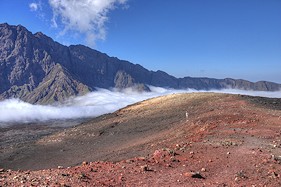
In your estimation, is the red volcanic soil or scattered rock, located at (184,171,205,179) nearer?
the red volcanic soil

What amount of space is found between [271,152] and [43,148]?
110ft

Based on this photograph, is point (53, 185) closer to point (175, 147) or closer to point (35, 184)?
point (35, 184)

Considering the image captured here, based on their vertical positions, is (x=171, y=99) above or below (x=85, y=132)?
above

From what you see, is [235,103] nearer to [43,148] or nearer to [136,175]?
[43,148]

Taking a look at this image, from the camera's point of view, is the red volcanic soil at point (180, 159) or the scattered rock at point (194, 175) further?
the scattered rock at point (194, 175)

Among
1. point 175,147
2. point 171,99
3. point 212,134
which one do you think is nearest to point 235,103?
point 171,99

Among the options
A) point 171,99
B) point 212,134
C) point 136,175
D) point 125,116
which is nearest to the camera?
point 136,175

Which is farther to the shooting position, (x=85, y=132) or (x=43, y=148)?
(x=85, y=132)

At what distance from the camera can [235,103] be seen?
4584cm

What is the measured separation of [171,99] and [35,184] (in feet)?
150

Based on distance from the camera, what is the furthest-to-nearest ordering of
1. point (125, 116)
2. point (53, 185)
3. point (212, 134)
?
point (125, 116) < point (212, 134) < point (53, 185)

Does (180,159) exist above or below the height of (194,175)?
above

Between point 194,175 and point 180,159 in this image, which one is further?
point 180,159

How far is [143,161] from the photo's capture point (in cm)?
2069
